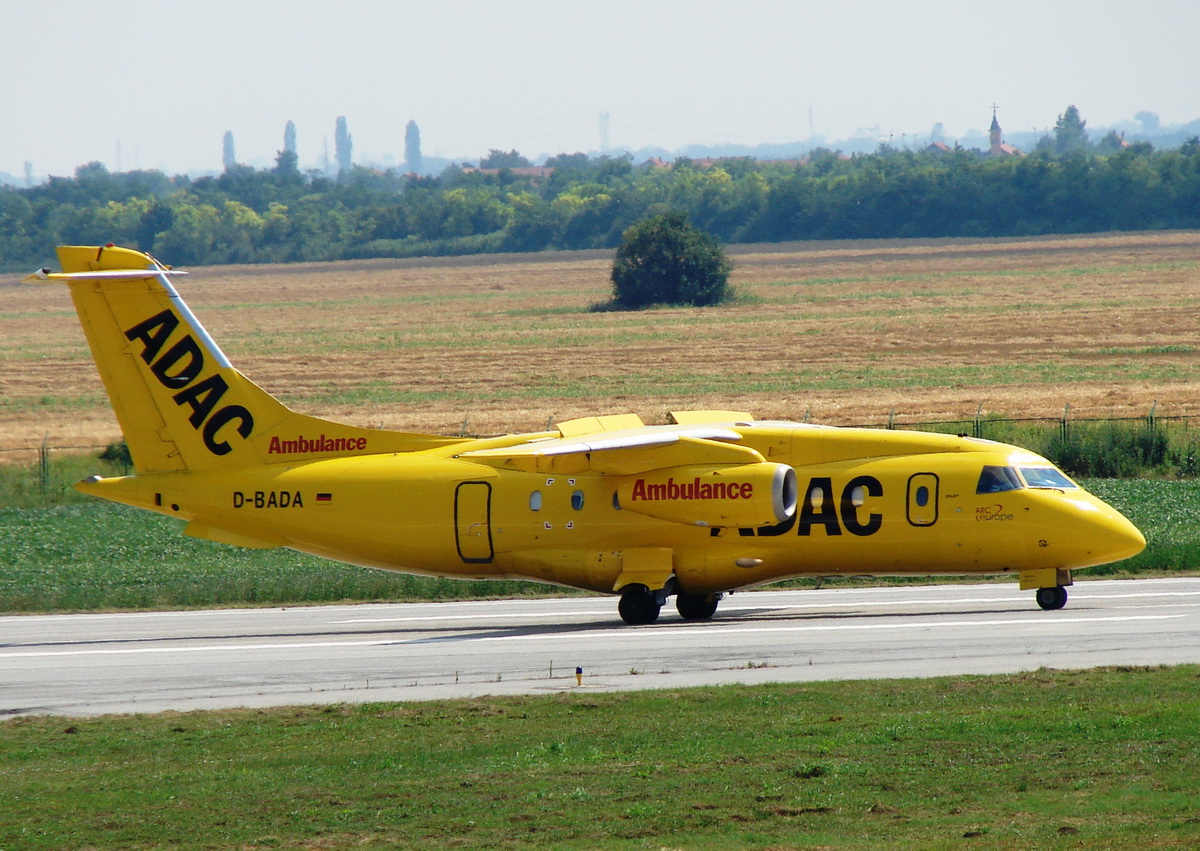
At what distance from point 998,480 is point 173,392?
14050 millimetres

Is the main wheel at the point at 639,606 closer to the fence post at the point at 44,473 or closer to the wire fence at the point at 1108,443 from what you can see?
the wire fence at the point at 1108,443

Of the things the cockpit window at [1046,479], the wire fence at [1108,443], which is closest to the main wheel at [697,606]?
the cockpit window at [1046,479]

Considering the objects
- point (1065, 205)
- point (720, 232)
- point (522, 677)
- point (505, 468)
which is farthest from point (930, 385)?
point (720, 232)

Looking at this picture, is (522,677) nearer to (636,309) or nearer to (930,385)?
(930,385)

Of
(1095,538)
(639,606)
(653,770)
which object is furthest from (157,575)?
(653,770)

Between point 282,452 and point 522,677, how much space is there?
8581 millimetres

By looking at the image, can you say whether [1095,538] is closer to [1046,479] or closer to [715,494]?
[1046,479]

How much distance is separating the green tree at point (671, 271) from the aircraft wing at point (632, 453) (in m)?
71.7

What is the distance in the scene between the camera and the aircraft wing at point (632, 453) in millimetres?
22733

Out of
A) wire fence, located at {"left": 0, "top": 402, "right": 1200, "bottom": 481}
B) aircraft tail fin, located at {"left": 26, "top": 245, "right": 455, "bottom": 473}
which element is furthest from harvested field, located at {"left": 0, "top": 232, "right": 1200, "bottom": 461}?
aircraft tail fin, located at {"left": 26, "top": 245, "right": 455, "bottom": 473}

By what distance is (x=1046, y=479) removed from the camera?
23.2 meters

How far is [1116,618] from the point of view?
2186cm

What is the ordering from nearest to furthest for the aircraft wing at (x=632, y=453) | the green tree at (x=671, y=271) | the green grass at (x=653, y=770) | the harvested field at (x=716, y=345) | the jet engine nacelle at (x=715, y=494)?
the green grass at (x=653, y=770) → the aircraft wing at (x=632, y=453) → the jet engine nacelle at (x=715, y=494) → the harvested field at (x=716, y=345) → the green tree at (x=671, y=271)

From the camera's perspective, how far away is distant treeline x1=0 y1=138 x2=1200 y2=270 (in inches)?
5758
